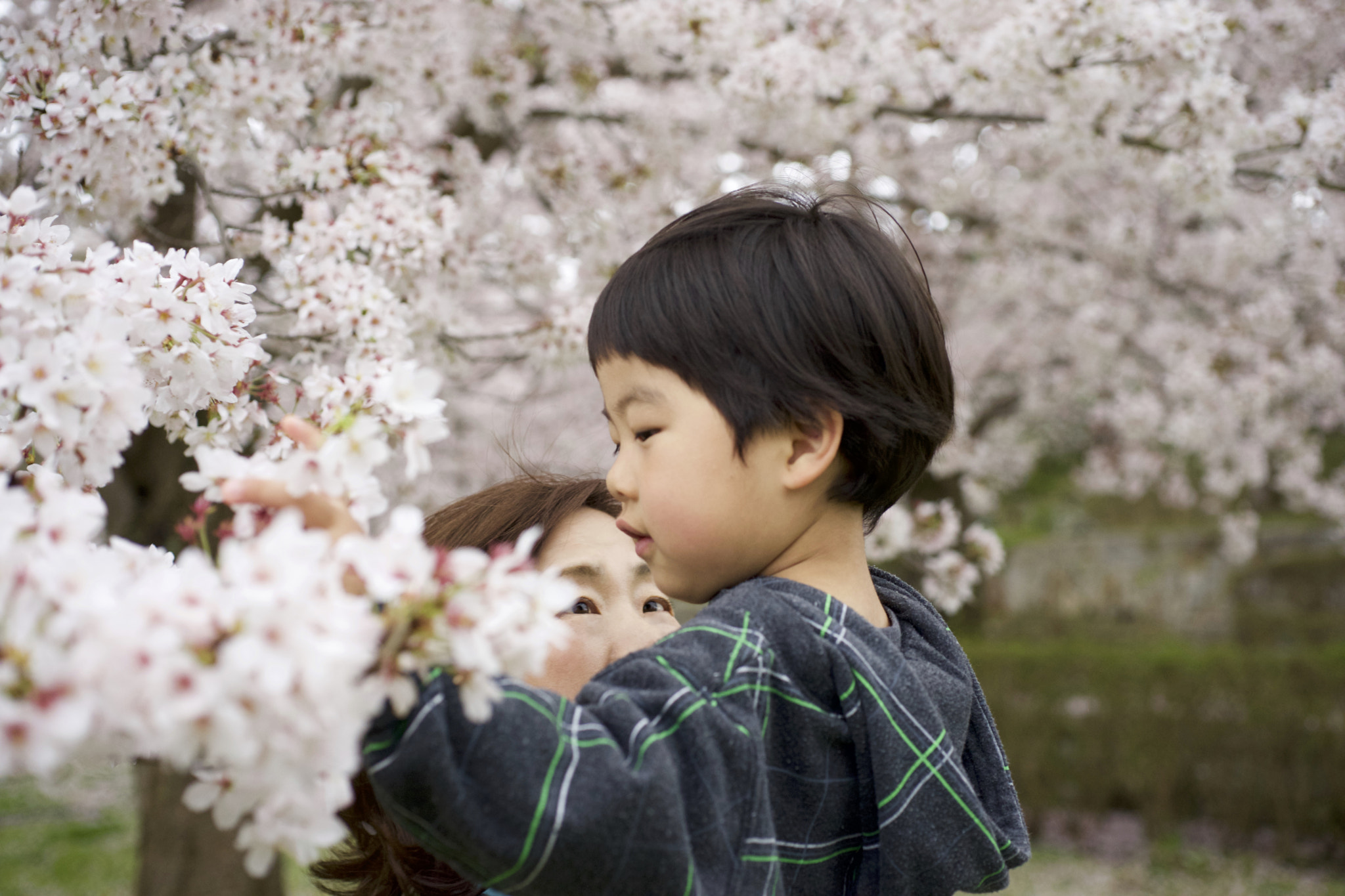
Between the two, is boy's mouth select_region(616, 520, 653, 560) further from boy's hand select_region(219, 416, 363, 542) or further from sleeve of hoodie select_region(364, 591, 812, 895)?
boy's hand select_region(219, 416, 363, 542)

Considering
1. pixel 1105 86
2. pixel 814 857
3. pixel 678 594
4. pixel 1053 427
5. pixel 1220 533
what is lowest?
pixel 1220 533

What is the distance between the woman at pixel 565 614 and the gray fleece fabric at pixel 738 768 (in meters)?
0.43

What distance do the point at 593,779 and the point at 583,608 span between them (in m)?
0.74

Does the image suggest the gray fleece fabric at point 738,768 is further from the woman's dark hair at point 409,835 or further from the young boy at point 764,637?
the woman's dark hair at point 409,835

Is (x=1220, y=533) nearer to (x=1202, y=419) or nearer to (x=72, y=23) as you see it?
(x=1202, y=419)

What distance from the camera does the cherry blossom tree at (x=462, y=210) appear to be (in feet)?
2.88

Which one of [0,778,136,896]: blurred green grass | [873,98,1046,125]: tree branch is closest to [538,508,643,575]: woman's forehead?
[873,98,1046,125]: tree branch

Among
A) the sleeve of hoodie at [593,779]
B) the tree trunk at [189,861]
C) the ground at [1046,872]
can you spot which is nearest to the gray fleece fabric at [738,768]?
the sleeve of hoodie at [593,779]

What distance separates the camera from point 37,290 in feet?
3.43

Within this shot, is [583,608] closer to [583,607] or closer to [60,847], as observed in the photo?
[583,607]

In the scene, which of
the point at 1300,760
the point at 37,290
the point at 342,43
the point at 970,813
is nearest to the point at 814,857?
the point at 970,813

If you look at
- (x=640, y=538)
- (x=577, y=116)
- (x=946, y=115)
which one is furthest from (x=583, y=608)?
(x=577, y=116)

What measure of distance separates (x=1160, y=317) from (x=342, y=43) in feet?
20.1

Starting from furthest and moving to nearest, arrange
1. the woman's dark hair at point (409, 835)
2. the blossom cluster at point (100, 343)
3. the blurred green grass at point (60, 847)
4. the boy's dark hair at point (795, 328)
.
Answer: the blurred green grass at point (60, 847)
the woman's dark hair at point (409, 835)
the boy's dark hair at point (795, 328)
the blossom cluster at point (100, 343)
